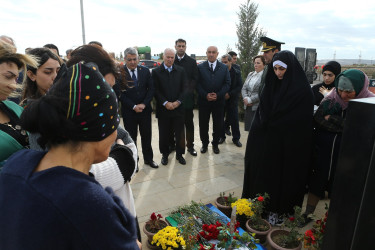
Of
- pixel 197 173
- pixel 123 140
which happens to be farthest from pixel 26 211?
pixel 197 173

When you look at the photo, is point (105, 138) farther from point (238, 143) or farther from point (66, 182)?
point (238, 143)

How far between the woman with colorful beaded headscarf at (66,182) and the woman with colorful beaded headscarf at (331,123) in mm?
2787

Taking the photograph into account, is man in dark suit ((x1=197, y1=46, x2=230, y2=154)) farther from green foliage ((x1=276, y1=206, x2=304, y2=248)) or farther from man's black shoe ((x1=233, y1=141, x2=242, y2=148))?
green foliage ((x1=276, y1=206, x2=304, y2=248))

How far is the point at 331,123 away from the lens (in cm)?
294

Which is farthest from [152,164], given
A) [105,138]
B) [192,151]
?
[105,138]

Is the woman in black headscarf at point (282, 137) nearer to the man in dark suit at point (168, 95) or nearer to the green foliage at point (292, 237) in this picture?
the green foliage at point (292, 237)

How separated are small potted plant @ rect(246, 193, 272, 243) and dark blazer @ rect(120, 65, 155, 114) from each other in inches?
110

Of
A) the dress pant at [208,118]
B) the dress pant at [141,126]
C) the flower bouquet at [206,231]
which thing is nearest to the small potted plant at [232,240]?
the flower bouquet at [206,231]

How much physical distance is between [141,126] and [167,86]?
945mm

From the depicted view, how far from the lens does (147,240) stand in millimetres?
2734

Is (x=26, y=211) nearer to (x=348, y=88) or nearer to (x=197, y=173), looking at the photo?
(x=348, y=88)

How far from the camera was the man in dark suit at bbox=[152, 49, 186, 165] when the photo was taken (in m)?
4.96

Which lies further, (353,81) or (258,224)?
(258,224)

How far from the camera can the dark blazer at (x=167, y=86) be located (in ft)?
16.4
